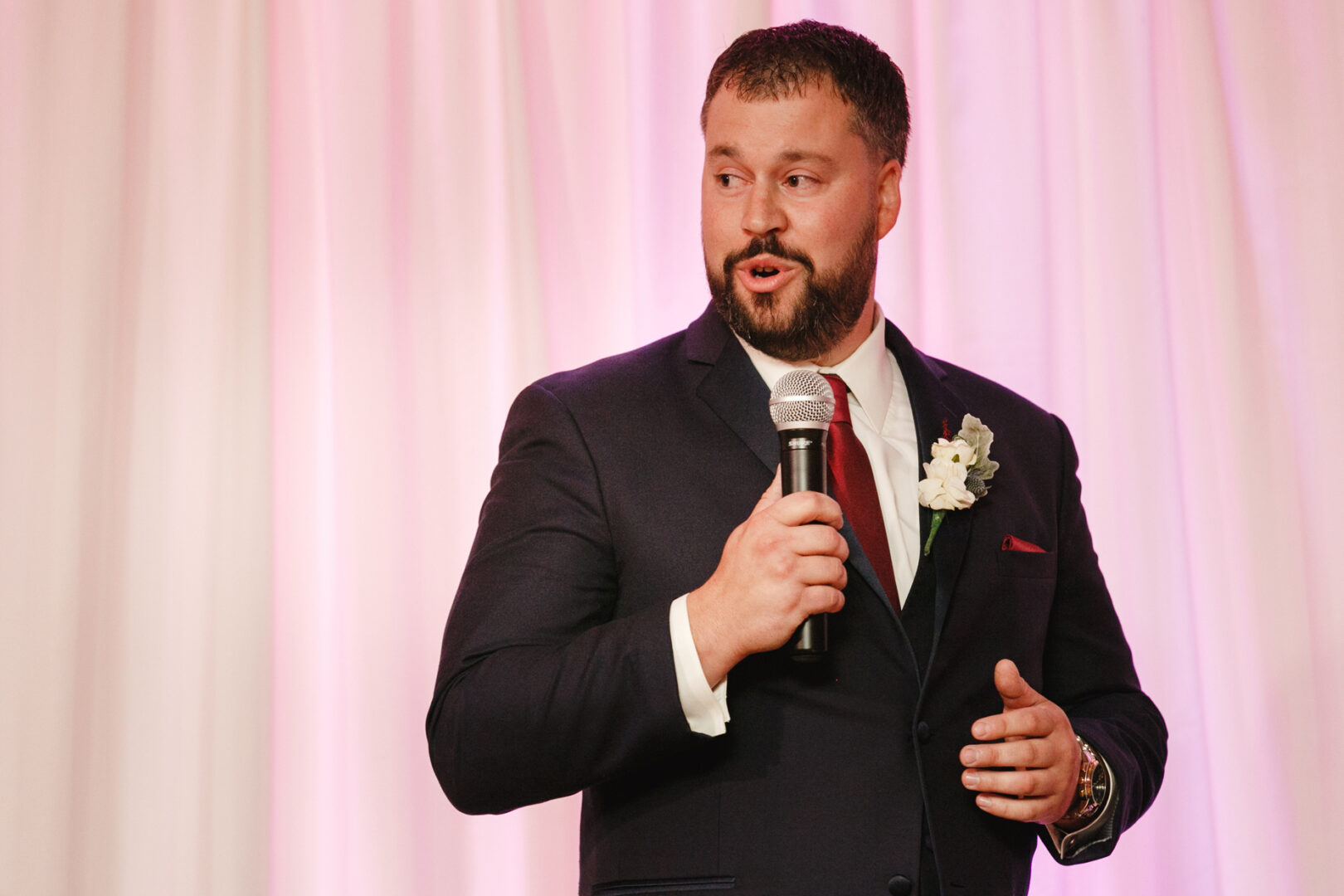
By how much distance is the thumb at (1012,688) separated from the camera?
1.74 metres

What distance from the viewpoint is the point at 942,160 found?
3357 millimetres

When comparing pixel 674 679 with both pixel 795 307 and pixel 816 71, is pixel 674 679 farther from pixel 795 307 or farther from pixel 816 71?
pixel 816 71

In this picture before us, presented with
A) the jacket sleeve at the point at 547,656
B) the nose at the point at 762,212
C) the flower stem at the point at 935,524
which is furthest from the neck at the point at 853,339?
the jacket sleeve at the point at 547,656

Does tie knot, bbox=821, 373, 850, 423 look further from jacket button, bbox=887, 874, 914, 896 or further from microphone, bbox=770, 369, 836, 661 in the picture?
jacket button, bbox=887, 874, 914, 896

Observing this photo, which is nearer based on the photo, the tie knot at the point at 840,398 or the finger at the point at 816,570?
the finger at the point at 816,570

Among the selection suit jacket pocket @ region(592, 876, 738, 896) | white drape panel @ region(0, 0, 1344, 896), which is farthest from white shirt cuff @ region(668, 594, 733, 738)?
white drape panel @ region(0, 0, 1344, 896)

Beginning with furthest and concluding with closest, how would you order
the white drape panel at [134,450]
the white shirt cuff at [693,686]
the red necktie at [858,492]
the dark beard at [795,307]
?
the white drape panel at [134,450]
the dark beard at [795,307]
the red necktie at [858,492]
the white shirt cuff at [693,686]

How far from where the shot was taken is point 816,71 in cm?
217

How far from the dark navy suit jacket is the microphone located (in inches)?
7.4

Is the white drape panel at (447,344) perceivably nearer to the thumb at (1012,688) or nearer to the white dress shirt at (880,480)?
the white dress shirt at (880,480)

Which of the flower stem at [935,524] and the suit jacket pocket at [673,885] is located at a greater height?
the flower stem at [935,524]

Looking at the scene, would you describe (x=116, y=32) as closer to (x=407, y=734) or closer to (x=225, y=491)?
(x=225, y=491)

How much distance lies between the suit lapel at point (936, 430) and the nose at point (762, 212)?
1.20ft

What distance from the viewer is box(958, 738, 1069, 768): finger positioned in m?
1.73
